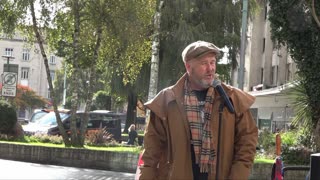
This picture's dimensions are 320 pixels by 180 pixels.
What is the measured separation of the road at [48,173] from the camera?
1373 centimetres

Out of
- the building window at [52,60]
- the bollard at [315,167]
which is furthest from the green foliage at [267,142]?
the building window at [52,60]

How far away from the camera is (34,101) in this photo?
79875mm

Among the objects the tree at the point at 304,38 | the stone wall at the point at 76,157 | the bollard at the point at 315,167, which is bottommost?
the stone wall at the point at 76,157

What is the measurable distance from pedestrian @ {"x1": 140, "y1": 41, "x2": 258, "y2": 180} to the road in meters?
9.91

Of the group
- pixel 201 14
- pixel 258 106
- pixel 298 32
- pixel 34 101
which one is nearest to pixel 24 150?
pixel 298 32

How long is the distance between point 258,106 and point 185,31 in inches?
833

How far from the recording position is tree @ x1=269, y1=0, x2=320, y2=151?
17.3 metres

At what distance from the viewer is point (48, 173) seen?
47.9ft

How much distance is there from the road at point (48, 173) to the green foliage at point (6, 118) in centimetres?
524

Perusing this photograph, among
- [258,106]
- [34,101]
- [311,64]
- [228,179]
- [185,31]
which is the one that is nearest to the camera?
[228,179]

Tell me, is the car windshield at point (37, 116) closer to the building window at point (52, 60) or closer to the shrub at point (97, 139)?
the shrub at point (97, 139)

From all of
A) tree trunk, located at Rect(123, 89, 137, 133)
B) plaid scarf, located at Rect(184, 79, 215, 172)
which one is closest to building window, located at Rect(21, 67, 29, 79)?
tree trunk, located at Rect(123, 89, 137, 133)

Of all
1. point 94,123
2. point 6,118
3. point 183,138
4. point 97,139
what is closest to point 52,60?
point 94,123

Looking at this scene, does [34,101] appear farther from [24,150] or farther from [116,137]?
[24,150]
